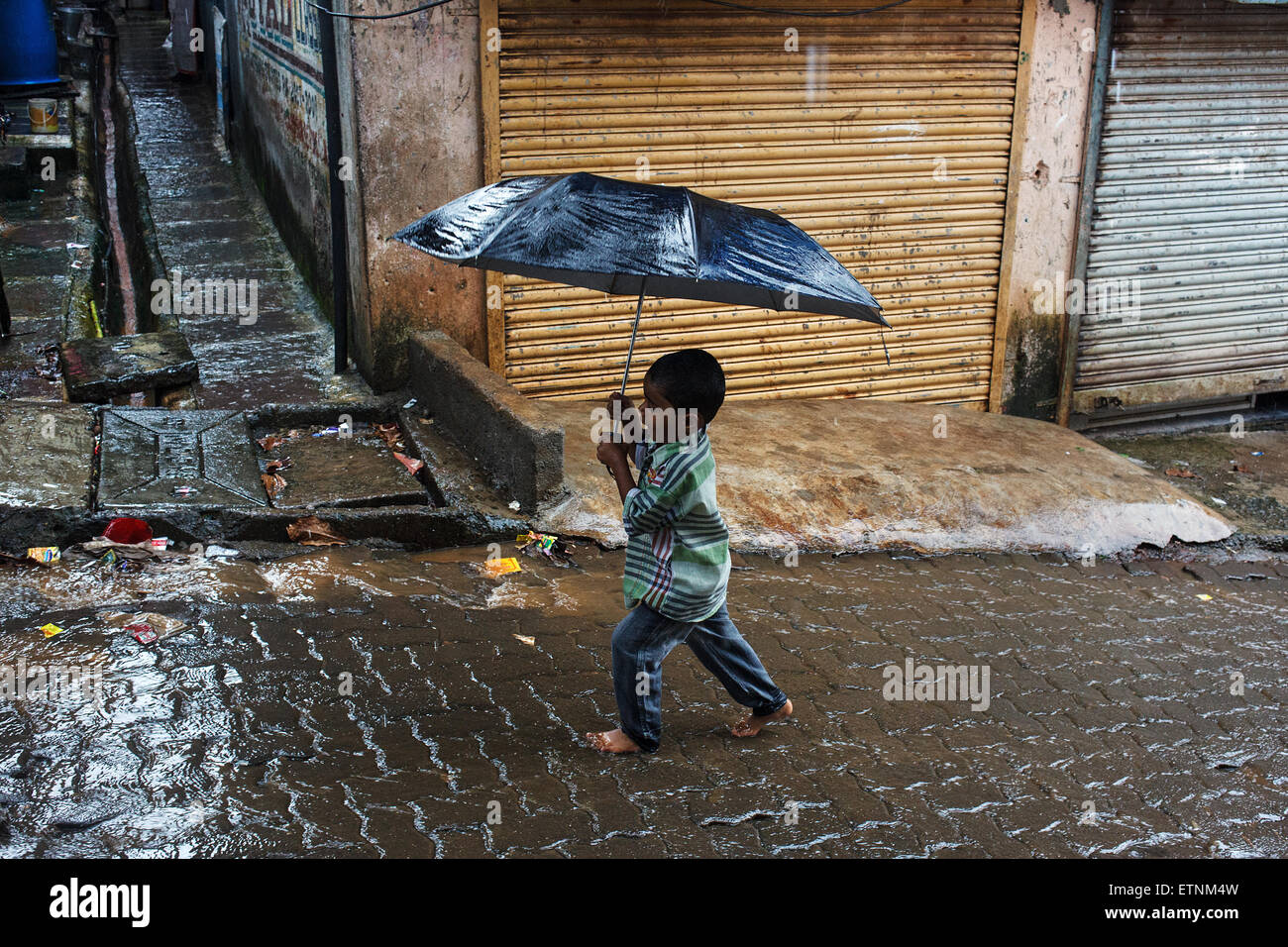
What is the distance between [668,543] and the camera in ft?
12.3

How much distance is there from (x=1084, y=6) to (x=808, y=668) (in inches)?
228

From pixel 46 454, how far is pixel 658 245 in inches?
141

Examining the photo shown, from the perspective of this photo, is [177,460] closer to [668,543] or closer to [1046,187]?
[668,543]

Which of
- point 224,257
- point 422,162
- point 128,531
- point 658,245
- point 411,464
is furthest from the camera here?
point 224,257

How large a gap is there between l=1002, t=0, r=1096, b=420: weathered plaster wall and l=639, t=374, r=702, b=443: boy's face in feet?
18.4

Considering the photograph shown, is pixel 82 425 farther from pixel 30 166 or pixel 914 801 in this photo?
pixel 30 166

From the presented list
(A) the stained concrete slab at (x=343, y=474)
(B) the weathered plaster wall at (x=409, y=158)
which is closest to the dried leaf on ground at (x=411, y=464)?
(A) the stained concrete slab at (x=343, y=474)

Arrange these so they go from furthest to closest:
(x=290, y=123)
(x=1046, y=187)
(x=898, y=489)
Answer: (x=290, y=123)
(x=1046, y=187)
(x=898, y=489)

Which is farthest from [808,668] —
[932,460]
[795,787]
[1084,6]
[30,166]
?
[30,166]

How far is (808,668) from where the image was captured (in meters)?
4.84

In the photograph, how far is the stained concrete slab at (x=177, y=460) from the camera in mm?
5414

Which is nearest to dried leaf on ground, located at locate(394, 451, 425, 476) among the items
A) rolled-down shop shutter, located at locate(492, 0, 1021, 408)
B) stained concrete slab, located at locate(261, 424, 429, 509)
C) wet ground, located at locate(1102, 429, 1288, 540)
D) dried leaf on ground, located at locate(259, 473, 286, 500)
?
stained concrete slab, located at locate(261, 424, 429, 509)

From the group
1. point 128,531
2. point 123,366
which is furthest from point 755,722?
point 123,366

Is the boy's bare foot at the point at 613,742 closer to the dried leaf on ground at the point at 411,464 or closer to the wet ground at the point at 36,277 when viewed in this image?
the dried leaf on ground at the point at 411,464
